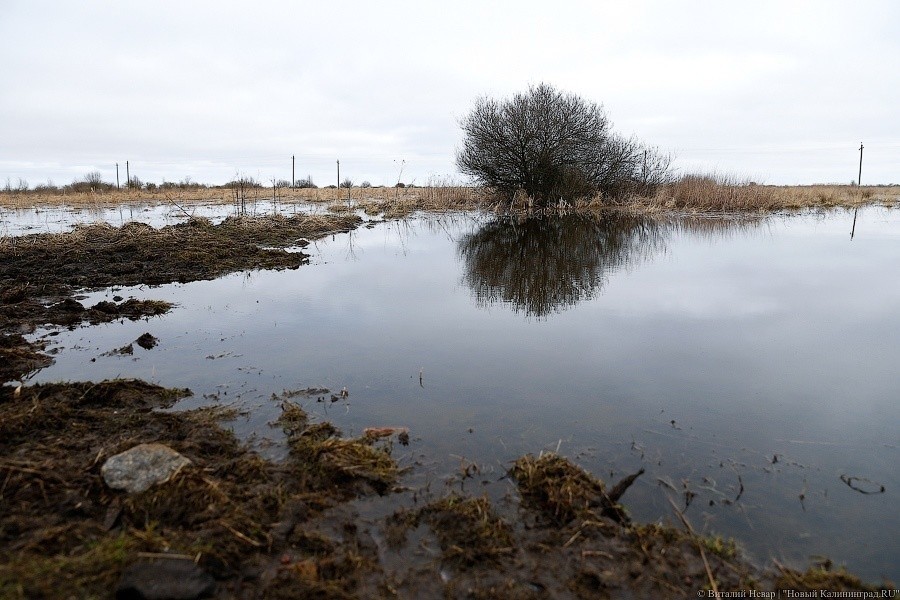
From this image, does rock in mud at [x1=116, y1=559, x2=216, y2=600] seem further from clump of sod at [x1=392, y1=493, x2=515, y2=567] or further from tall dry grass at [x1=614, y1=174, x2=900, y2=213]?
tall dry grass at [x1=614, y1=174, x2=900, y2=213]

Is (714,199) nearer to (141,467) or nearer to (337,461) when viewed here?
(337,461)

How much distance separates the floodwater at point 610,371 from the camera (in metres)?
3.06

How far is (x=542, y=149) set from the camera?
24953mm

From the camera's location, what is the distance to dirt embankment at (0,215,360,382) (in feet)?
20.7

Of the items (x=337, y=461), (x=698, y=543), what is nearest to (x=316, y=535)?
(x=337, y=461)

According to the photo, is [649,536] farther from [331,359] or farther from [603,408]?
[331,359]

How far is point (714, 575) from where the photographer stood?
2.35 m

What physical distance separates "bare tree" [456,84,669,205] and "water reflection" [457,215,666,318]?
5888mm

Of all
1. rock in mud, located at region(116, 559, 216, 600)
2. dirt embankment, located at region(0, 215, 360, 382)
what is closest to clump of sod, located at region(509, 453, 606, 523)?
rock in mud, located at region(116, 559, 216, 600)

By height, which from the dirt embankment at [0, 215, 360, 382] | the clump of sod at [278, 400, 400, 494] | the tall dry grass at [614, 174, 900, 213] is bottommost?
the clump of sod at [278, 400, 400, 494]

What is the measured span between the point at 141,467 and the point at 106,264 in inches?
339

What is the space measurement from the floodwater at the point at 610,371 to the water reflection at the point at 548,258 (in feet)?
0.38

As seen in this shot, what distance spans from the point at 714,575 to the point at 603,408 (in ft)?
6.02

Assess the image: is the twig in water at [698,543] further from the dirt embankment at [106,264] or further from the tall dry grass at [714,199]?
the tall dry grass at [714,199]
